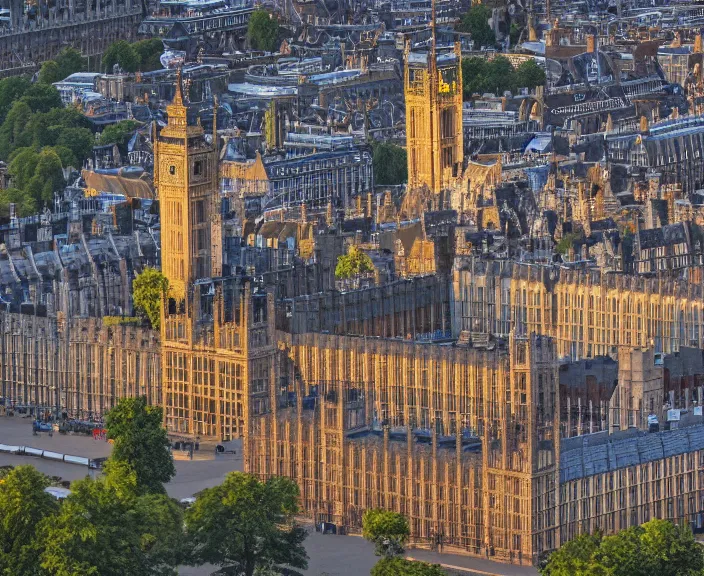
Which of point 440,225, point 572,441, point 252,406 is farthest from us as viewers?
point 440,225

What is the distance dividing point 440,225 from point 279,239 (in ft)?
24.2

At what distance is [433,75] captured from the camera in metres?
193

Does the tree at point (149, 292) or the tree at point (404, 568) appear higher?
the tree at point (149, 292)

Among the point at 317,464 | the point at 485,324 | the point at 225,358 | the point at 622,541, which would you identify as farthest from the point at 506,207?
the point at 622,541

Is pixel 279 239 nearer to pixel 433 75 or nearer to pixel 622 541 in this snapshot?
pixel 433 75

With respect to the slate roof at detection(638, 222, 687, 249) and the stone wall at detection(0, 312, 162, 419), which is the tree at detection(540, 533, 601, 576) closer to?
the stone wall at detection(0, 312, 162, 419)

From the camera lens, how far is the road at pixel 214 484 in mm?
123312

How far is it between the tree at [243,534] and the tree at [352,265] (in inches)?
1424

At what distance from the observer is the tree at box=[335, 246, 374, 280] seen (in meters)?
159

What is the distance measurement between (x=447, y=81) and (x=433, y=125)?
2686 mm

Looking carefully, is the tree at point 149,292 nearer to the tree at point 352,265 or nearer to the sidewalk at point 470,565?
the tree at point 352,265

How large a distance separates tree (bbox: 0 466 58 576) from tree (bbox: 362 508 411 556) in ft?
35.5

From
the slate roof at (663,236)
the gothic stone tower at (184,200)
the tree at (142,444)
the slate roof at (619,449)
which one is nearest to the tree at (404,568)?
the slate roof at (619,449)

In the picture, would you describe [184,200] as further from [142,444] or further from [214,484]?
[142,444]
